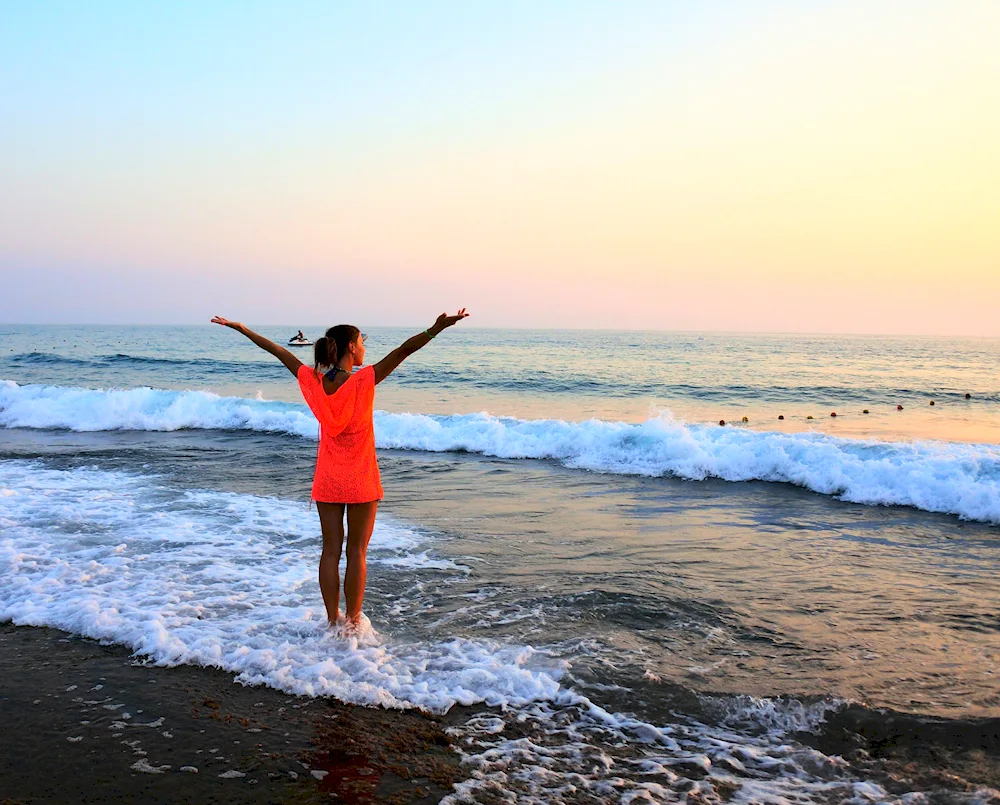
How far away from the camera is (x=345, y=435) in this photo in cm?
498

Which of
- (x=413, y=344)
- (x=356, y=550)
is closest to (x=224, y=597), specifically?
(x=356, y=550)

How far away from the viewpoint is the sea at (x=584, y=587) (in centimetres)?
407

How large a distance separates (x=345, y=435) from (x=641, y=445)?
36.0ft

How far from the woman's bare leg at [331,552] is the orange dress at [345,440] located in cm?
10

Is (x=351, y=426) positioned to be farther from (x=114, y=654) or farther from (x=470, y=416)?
(x=470, y=416)

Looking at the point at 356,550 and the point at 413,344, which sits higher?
the point at 413,344

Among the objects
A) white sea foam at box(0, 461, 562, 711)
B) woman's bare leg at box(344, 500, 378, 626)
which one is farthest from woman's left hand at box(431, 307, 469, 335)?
white sea foam at box(0, 461, 562, 711)

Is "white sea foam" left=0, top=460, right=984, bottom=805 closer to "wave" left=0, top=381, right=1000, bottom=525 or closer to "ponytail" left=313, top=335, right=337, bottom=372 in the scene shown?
"ponytail" left=313, top=335, right=337, bottom=372

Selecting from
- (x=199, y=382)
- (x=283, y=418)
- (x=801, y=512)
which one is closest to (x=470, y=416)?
(x=283, y=418)

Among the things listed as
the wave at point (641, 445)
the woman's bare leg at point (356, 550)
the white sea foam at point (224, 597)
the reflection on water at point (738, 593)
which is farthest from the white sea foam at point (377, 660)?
the wave at point (641, 445)

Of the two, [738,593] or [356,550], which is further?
[738,593]

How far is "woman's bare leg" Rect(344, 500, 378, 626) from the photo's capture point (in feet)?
16.7

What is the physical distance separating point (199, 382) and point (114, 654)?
33.3m

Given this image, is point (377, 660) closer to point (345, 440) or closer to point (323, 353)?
point (345, 440)
